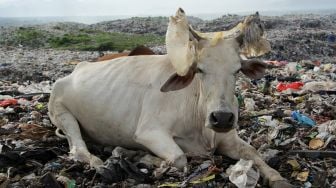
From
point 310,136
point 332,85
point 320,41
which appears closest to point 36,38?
point 320,41

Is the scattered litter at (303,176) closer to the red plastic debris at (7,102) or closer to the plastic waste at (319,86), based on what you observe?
the plastic waste at (319,86)

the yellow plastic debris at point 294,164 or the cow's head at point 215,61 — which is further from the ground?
the cow's head at point 215,61

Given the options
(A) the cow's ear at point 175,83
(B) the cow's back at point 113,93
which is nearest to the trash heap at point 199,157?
(B) the cow's back at point 113,93

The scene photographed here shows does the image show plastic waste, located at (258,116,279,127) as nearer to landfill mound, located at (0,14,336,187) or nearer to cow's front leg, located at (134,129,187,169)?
landfill mound, located at (0,14,336,187)

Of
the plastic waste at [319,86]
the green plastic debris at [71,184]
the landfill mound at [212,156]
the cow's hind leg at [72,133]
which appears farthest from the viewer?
the plastic waste at [319,86]

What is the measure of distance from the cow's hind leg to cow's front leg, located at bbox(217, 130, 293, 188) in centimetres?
116

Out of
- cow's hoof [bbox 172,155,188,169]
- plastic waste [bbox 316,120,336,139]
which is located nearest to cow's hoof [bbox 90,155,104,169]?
cow's hoof [bbox 172,155,188,169]

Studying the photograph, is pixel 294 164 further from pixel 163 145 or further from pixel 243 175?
pixel 163 145

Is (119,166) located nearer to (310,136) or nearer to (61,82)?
(61,82)

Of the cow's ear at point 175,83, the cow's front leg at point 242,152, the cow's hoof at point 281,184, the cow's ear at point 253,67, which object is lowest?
the cow's hoof at point 281,184

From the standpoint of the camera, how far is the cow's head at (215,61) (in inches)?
159

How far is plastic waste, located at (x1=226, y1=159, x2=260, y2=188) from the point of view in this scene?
3.97 meters

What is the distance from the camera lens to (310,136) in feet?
18.3

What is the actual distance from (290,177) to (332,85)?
178 inches
